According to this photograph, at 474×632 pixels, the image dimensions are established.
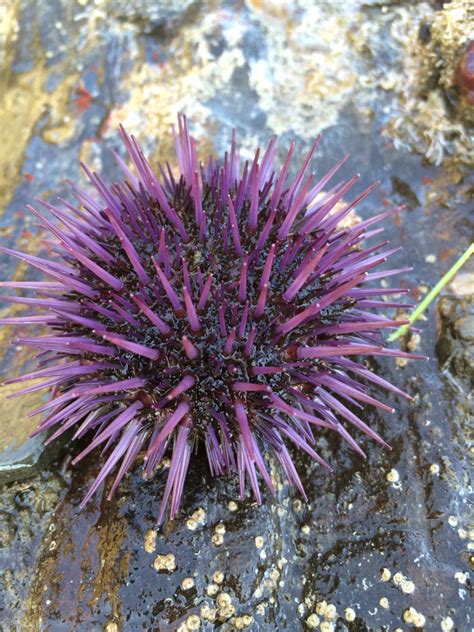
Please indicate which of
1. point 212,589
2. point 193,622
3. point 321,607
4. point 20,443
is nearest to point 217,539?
point 212,589

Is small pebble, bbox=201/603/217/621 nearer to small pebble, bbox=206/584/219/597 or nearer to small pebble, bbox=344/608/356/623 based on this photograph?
small pebble, bbox=206/584/219/597

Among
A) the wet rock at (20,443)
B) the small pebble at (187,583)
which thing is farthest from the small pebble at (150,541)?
the wet rock at (20,443)

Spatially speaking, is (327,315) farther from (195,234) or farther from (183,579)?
(183,579)

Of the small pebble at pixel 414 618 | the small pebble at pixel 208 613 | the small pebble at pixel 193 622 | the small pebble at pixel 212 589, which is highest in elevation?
the small pebble at pixel 414 618

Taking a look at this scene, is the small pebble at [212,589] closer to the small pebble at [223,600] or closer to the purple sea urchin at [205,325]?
the small pebble at [223,600]

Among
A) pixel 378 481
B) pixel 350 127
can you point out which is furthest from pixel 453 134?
pixel 378 481
